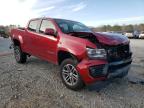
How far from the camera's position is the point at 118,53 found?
492 centimetres

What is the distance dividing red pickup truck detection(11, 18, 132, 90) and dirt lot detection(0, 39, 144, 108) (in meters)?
0.36

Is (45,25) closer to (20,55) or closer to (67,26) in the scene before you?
(67,26)

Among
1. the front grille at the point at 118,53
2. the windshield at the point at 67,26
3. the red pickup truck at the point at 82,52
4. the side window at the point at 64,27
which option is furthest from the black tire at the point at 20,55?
the front grille at the point at 118,53

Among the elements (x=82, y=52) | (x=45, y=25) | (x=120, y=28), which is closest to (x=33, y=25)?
(x=45, y=25)

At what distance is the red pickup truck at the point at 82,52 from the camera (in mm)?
4539

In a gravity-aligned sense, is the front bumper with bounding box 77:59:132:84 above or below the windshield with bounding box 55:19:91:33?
below

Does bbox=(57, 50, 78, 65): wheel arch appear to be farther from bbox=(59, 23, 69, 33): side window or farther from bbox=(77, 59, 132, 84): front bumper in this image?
bbox=(59, 23, 69, 33): side window

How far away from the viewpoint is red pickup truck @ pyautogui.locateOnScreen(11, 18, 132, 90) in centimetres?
454

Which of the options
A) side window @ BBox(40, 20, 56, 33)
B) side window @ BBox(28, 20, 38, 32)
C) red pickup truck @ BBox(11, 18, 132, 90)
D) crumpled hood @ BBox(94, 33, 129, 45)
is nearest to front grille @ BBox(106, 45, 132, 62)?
red pickup truck @ BBox(11, 18, 132, 90)

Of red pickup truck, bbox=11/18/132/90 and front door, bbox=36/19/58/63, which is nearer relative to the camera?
red pickup truck, bbox=11/18/132/90

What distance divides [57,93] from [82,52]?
114cm

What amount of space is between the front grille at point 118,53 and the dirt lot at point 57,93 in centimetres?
82

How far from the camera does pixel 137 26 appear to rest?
2279 inches

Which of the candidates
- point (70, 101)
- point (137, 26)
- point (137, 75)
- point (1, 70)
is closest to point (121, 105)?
point (70, 101)
